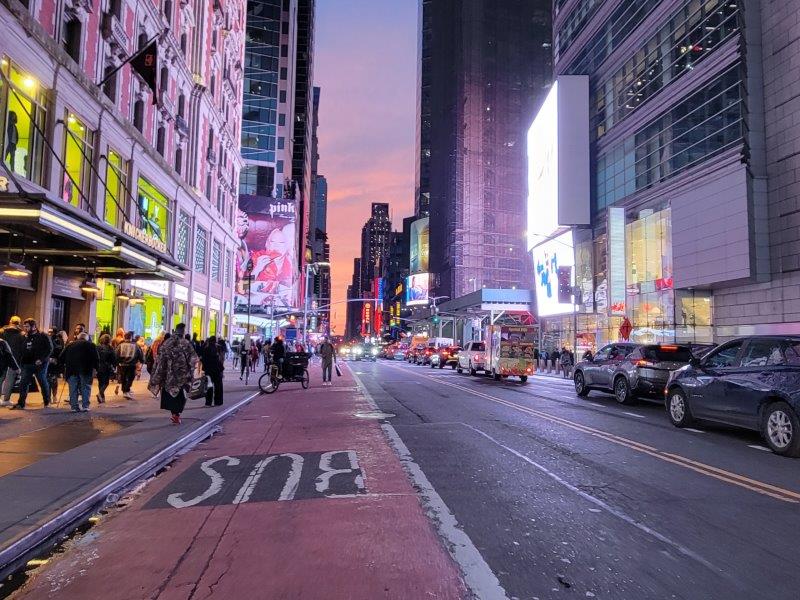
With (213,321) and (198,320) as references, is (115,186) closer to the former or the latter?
(198,320)

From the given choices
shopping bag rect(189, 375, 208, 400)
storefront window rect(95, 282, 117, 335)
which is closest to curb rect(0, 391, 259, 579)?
shopping bag rect(189, 375, 208, 400)

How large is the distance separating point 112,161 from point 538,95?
94.4 meters

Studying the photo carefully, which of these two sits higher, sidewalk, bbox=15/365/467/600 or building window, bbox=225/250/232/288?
building window, bbox=225/250/232/288

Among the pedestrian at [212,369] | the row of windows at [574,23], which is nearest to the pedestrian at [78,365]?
the pedestrian at [212,369]

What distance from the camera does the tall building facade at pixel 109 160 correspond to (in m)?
15.8

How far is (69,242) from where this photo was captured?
15836 mm

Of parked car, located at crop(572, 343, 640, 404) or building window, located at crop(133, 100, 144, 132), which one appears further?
building window, located at crop(133, 100, 144, 132)

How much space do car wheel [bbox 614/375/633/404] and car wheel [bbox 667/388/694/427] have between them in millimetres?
4780

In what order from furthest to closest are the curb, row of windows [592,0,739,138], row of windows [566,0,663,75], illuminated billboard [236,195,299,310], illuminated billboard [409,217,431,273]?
illuminated billboard [409,217,431,273], illuminated billboard [236,195,299,310], row of windows [566,0,663,75], row of windows [592,0,739,138], the curb

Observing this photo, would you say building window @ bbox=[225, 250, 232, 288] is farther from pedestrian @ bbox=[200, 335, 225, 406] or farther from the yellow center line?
the yellow center line

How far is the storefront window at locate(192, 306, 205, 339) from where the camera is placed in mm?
35562

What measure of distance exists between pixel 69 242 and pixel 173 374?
6476mm

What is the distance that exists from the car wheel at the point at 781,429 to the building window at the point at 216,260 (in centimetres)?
3582

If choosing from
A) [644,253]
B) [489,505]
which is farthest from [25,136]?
[644,253]
